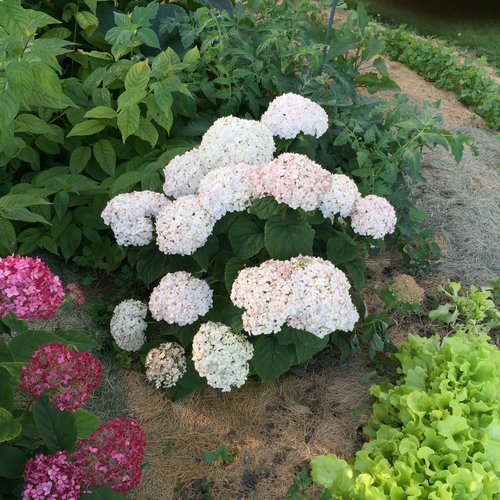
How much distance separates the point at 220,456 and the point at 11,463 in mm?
1002

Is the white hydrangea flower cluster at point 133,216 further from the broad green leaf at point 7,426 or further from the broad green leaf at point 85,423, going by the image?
the broad green leaf at point 7,426

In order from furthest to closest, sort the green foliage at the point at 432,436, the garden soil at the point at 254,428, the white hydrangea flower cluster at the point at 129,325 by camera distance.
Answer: the white hydrangea flower cluster at the point at 129,325 → the garden soil at the point at 254,428 → the green foliage at the point at 432,436

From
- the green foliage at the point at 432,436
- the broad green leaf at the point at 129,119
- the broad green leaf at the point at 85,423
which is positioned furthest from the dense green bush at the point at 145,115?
the broad green leaf at the point at 85,423

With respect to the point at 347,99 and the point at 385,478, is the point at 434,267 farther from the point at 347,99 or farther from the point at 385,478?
the point at 385,478

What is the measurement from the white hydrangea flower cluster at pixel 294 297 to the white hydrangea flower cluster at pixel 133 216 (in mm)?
452

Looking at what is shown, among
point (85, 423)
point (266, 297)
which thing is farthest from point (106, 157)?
point (85, 423)

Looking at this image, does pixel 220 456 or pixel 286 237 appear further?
pixel 220 456

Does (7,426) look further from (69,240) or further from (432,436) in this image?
(69,240)

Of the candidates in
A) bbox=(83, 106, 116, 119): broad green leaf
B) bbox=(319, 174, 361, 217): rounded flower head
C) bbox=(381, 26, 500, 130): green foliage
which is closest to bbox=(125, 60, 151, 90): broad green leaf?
bbox=(83, 106, 116, 119): broad green leaf

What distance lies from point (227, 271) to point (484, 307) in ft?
4.37

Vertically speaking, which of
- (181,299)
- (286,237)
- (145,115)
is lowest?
(181,299)

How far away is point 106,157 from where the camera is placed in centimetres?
292

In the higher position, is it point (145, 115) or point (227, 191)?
point (227, 191)

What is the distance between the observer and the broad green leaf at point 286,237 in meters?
2.18
